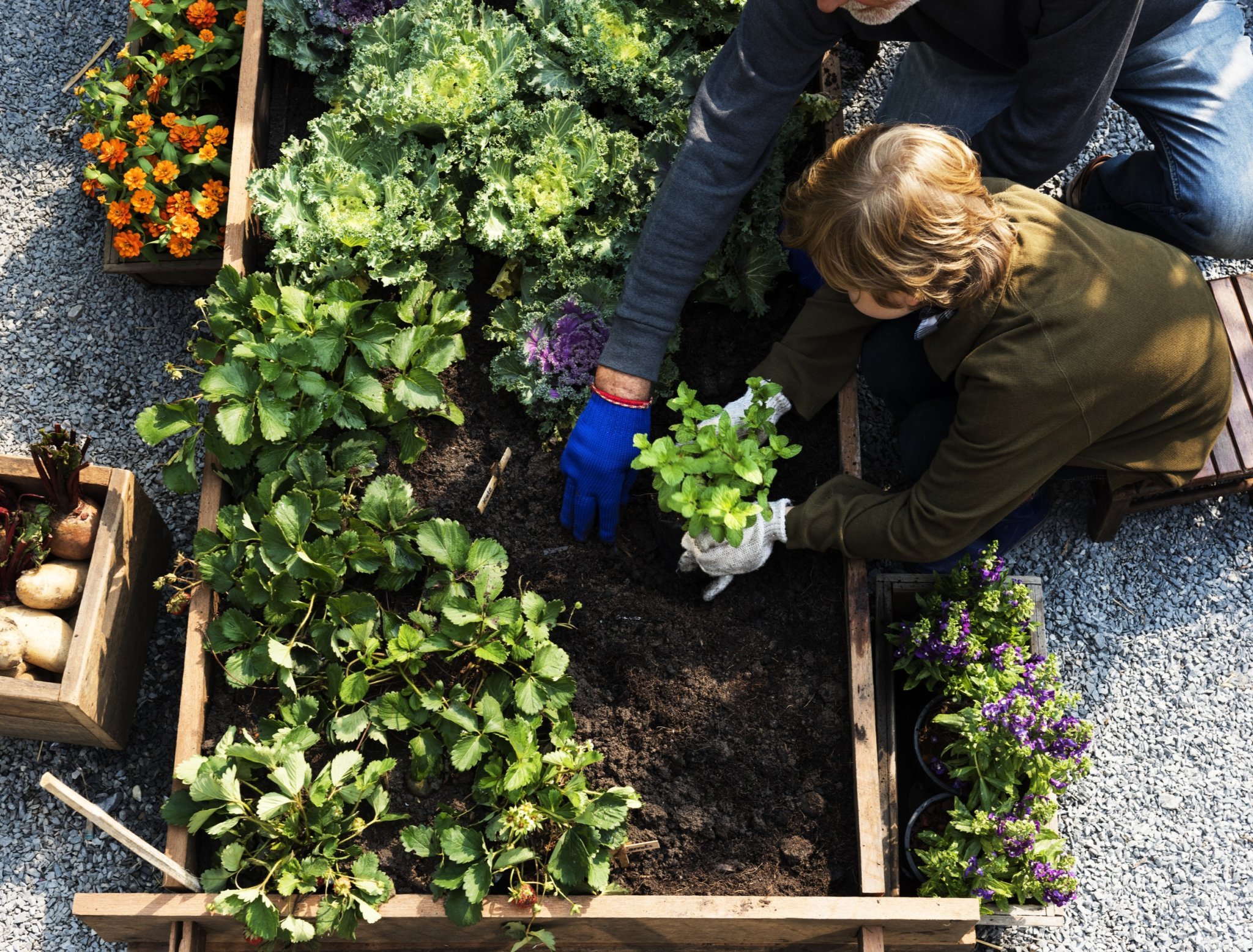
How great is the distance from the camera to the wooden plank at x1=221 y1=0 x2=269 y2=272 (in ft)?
8.72

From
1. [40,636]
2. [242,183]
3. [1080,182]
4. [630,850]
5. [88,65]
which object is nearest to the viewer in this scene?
[630,850]

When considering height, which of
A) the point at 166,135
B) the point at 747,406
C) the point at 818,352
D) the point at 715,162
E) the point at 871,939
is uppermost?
the point at 166,135

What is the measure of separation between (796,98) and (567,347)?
76 centimetres

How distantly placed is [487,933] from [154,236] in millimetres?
2011

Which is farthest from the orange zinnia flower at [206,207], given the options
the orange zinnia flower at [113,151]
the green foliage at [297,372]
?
the green foliage at [297,372]

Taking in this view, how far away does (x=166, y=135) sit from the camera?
2.89 metres

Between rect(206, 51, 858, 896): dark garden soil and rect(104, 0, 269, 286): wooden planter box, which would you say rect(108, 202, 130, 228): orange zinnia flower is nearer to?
rect(104, 0, 269, 286): wooden planter box

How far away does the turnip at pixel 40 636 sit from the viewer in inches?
95.1

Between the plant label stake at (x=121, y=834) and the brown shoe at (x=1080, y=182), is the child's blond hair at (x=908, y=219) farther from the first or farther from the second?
the plant label stake at (x=121, y=834)

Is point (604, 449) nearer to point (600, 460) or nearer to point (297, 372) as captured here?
point (600, 460)

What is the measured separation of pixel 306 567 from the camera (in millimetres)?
2303

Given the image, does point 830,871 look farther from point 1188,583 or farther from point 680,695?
point 1188,583

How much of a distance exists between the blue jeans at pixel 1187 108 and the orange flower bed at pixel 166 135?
1.88 m

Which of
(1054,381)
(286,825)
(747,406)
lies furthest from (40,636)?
(1054,381)
